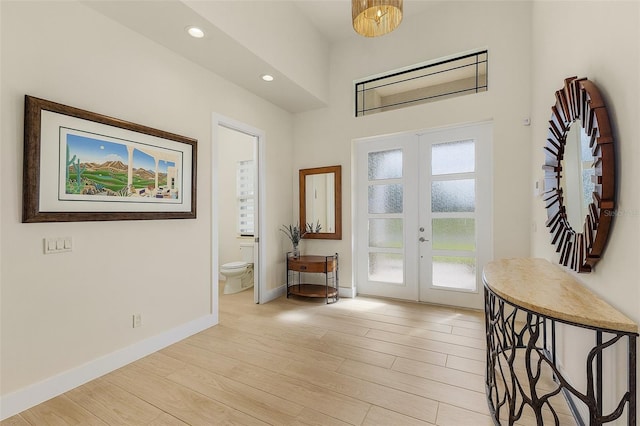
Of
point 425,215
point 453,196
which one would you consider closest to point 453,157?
point 453,196

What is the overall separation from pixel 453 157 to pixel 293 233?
7.88 ft

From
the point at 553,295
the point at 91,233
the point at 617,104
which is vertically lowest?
the point at 553,295

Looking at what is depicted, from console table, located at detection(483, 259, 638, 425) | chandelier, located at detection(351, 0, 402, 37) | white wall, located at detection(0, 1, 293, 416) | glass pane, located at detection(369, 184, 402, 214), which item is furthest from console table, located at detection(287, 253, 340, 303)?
chandelier, located at detection(351, 0, 402, 37)

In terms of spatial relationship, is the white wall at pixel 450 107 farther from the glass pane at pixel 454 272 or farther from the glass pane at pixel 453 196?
the glass pane at pixel 454 272

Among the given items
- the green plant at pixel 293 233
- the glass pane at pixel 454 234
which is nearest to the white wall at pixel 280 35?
the green plant at pixel 293 233

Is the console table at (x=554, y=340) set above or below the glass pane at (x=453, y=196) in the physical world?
below

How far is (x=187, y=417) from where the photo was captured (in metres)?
1.73

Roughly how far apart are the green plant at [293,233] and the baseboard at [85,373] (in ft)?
5.71

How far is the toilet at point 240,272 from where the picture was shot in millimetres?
4363

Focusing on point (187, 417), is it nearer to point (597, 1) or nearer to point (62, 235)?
point (62, 235)

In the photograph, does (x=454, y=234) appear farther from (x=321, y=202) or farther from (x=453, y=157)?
(x=321, y=202)

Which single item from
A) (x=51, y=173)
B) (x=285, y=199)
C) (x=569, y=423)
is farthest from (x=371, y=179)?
(x=51, y=173)

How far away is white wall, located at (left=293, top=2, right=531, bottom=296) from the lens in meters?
3.11

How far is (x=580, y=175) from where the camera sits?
5.35 ft
